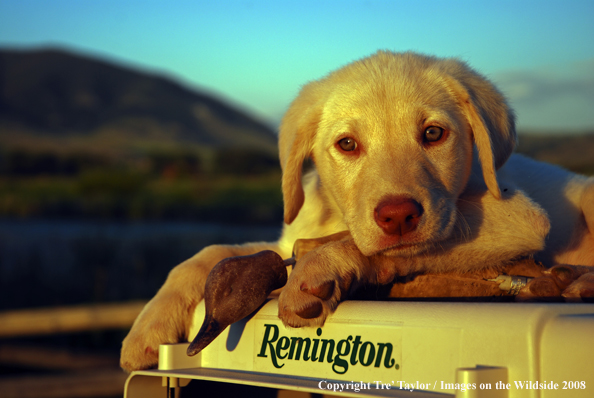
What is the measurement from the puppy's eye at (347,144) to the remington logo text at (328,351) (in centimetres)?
115

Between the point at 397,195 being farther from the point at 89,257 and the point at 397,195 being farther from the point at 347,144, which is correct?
the point at 89,257

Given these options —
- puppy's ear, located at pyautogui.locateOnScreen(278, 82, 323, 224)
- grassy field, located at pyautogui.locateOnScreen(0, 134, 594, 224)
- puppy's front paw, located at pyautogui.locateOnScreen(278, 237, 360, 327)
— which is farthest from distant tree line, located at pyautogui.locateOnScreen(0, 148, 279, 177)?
puppy's front paw, located at pyautogui.locateOnScreen(278, 237, 360, 327)

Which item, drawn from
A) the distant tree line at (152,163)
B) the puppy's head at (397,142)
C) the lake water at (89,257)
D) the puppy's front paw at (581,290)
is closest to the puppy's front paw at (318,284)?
the puppy's head at (397,142)

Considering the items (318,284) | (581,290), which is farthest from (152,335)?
(581,290)

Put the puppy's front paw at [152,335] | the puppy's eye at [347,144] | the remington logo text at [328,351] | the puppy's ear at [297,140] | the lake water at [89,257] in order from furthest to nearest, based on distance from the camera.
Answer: the lake water at [89,257] → the puppy's ear at [297,140] → the puppy's eye at [347,144] → the puppy's front paw at [152,335] → the remington logo text at [328,351]

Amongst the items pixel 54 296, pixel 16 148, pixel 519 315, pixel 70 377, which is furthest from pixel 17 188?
pixel 519 315

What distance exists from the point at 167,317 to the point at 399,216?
1057mm

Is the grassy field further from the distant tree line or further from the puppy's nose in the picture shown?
the puppy's nose

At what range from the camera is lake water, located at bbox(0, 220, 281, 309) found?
11.1 metres

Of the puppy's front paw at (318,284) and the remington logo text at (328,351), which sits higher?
the puppy's front paw at (318,284)

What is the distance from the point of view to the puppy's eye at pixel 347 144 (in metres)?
2.74

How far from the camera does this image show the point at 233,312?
1834 millimetres

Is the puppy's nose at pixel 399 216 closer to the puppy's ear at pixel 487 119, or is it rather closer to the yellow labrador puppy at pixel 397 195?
the yellow labrador puppy at pixel 397 195

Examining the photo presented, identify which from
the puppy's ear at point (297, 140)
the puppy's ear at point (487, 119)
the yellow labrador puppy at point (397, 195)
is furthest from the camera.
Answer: the puppy's ear at point (297, 140)
